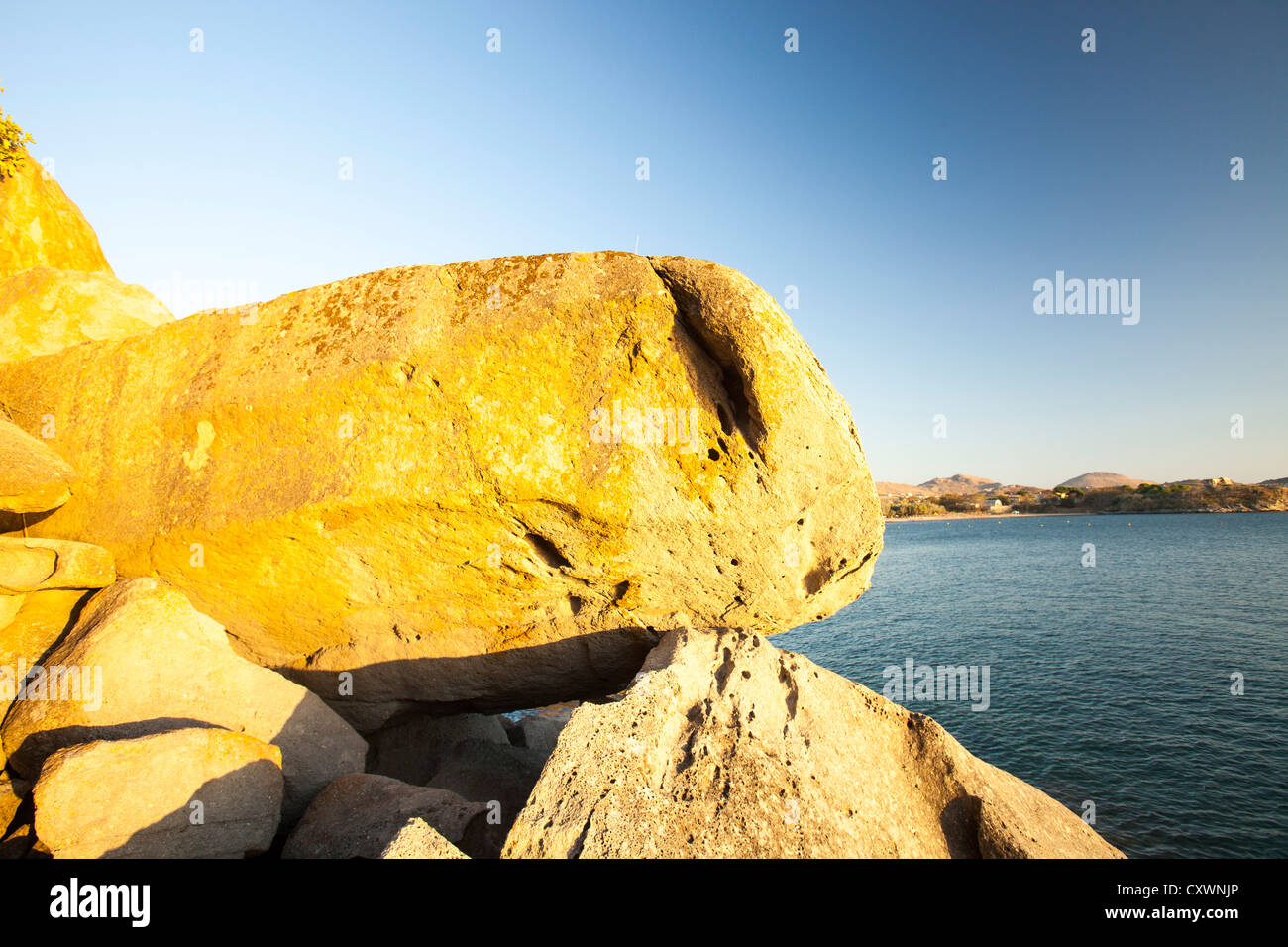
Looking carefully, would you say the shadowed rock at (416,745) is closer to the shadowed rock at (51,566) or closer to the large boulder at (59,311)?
the shadowed rock at (51,566)

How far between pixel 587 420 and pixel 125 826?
5.96 meters

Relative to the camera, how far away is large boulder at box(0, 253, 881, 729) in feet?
23.7

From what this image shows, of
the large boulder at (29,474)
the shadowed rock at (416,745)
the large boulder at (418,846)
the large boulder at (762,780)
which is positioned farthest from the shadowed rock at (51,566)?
the large boulder at (762,780)

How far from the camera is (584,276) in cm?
745

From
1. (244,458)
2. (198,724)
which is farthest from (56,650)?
(244,458)

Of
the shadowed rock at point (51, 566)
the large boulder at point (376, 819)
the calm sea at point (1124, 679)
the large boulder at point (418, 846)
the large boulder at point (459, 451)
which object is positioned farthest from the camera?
the calm sea at point (1124, 679)

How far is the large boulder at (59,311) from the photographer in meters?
8.79

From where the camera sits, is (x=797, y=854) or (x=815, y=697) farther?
(x=815, y=697)

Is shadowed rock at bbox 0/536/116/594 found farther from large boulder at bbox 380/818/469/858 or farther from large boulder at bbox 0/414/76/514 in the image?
large boulder at bbox 380/818/469/858

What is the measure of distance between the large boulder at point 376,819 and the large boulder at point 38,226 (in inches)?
423

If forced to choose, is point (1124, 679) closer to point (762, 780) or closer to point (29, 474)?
point (762, 780)

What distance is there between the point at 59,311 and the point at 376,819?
9.63m

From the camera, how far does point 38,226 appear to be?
10648mm
